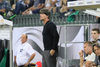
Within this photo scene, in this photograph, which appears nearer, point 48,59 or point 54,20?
point 48,59

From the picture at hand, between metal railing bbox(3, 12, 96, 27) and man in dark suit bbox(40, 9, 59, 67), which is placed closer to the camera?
man in dark suit bbox(40, 9, 59, 67)

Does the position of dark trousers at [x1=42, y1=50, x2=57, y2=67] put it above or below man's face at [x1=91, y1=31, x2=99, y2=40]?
below

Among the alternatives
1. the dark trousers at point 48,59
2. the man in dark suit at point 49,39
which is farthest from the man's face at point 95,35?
the dark trousers at point 48,59

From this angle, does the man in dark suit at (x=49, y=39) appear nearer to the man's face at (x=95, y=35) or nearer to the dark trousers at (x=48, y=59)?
the dark trousers at (x=48, y=59)

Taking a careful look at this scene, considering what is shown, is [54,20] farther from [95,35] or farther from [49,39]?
[95,35]

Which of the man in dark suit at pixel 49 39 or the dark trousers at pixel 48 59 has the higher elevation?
the man in dark suit at pixel 49 39

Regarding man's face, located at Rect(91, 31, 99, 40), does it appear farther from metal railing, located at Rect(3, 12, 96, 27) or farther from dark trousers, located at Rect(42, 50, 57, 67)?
dark trousers, located at Rect(42, 50, 57, 67)

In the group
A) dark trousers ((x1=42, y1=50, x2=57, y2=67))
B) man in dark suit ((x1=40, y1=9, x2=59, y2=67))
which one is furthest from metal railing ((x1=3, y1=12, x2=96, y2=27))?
dark trousers ((x1=42, y1=50, x2=57, y2=67))

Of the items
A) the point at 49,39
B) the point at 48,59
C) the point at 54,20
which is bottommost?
the point at 48,59

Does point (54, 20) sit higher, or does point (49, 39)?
point (54, 20)

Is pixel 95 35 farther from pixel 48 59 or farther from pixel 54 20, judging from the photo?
pixel 54 20

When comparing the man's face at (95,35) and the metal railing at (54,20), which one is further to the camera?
the metal railing at (54,20)

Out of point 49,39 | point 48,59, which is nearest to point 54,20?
point 49,39

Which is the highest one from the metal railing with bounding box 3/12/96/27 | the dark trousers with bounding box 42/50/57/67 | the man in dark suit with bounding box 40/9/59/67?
the metal railing with bounding box 3/12/96/27
